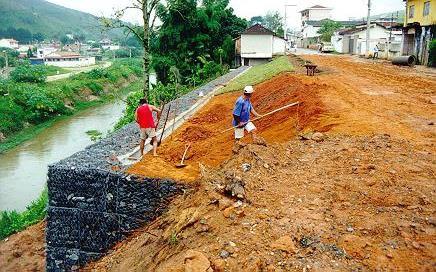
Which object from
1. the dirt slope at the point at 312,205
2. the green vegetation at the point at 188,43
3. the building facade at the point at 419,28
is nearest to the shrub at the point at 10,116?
the green vegetation at the point at 188,43

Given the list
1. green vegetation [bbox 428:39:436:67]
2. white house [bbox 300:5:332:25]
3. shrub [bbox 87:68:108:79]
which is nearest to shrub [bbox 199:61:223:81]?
green vegetation [bbox 428:39:436:67]

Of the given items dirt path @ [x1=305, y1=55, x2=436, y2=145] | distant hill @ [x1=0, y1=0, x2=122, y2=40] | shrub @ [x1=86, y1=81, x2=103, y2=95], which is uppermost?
distant hill @ [x1=0, y1=0, x2=122, y2=40]

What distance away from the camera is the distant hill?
118 metres

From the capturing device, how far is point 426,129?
7.89 meters

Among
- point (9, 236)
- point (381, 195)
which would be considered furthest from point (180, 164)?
point (9, 236)

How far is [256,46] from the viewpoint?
3419 centimetres

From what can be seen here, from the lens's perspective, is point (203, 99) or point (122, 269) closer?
point (122, 269)

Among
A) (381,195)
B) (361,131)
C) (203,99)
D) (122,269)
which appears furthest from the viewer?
(203,99)

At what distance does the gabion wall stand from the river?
9.14 metres

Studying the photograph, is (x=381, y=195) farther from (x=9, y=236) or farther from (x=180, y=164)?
(x=9, y=236)

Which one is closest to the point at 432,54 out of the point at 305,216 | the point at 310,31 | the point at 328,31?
the point at 305,216

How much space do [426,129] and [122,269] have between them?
21.1 ft

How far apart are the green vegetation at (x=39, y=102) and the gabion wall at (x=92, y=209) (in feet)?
61.4

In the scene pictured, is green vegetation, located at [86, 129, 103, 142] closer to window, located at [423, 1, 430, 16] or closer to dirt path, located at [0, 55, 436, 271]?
dirt path, located at [0, 55, 436, 271]
